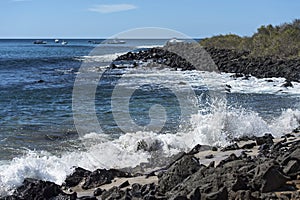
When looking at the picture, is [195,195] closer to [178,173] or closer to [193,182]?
[193,182]

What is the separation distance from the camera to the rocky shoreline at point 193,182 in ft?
17.6

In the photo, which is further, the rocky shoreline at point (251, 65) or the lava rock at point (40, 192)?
the rocky shoreline at point (251, 65)

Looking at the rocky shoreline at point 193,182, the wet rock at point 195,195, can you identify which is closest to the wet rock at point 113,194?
the rocky shoreline at point 193,182

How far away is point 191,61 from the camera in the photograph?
39.8 metres

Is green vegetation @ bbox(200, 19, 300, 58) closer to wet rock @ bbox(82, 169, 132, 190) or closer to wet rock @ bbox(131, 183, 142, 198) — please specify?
wet rock @ bbox(82, 169, 132, 190)

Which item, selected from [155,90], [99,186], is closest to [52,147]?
[99,186]

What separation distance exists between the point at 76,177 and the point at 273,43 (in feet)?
110

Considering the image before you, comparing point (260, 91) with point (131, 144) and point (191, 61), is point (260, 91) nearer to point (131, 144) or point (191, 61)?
point (131, 144)

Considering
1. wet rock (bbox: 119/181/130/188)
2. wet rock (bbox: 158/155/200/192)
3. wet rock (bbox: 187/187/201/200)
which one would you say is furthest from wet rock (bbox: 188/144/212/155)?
wet rock (bbox: 187/187/201/200)

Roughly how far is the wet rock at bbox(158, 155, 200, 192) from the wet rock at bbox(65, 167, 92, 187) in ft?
6.66

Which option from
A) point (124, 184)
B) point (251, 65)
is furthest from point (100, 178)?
point (251, 65)

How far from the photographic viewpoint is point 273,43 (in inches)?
1542

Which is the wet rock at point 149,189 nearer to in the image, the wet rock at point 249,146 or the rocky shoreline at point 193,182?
the rocky shoreline at point 193,182

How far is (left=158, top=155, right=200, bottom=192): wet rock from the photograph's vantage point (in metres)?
6.37
